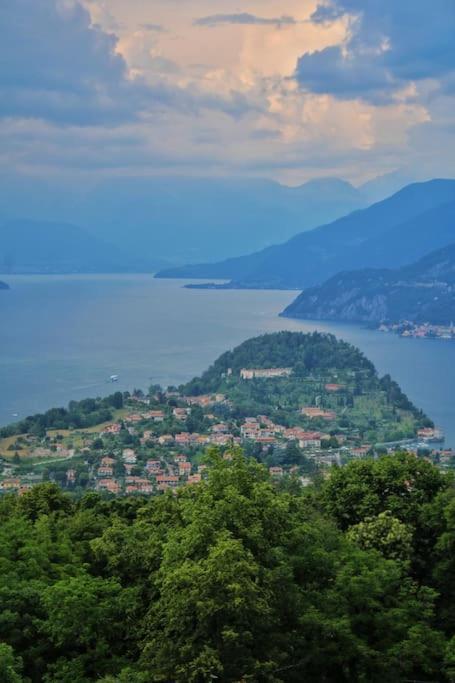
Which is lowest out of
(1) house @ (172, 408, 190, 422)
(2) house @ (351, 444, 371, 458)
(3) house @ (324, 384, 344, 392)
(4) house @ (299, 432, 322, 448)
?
(2) house @ (351, 444, 371, 458)

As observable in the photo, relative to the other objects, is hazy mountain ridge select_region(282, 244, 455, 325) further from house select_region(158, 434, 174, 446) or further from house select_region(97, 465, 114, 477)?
house select_region(97, 465, 114, 477)

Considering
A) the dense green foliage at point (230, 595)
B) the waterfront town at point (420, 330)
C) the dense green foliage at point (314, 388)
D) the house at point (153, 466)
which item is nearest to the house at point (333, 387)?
the dense green foliage at point (314, 388)

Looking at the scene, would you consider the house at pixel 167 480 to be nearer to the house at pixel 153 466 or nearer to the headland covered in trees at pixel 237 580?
the house at pixel 153 466

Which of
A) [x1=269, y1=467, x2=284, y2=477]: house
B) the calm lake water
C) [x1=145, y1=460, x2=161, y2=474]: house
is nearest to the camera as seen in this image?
[x1=269, y1=467, x2=284, y2=477]: house

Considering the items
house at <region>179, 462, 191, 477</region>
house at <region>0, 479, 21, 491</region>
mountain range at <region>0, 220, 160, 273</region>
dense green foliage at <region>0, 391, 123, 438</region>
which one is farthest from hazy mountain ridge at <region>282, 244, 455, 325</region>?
mountain range at <region>0, 220, 160, 273</region>

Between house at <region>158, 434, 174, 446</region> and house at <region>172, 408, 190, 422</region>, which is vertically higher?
house at <region>172, 408, 190, 422</region>

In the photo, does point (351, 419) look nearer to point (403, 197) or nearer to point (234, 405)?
point (234, 405)

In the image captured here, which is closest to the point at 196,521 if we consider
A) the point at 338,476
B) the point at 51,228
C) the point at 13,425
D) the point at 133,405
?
the point at 338,476
